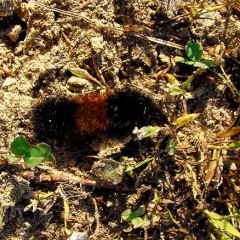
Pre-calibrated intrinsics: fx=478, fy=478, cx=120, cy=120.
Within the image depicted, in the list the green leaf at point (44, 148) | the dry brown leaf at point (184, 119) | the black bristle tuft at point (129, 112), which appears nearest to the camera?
the green leaf at point (44, 148)

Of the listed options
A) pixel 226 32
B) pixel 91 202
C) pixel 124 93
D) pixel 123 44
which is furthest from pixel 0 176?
pixel 226 32

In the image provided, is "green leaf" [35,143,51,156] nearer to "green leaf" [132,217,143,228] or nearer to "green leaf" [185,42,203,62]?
"green leaf" [132,217,143,228]

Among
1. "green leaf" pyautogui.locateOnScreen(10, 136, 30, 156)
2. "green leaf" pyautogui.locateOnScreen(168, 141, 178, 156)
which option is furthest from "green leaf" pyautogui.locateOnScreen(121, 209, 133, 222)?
"green leaf" pyautogui.locateOnScreen(10, 136, 30, 156)

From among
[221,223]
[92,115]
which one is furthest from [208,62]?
[221,223]

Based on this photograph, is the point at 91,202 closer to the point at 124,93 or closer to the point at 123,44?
the point at 124,93

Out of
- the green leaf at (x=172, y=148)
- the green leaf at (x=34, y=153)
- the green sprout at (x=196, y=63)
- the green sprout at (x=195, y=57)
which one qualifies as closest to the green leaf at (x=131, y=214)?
the green leaf at (x=172, y=148)

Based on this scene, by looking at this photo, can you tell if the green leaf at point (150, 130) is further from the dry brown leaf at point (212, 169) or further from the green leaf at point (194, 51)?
the green leaf at point (194, 51)
